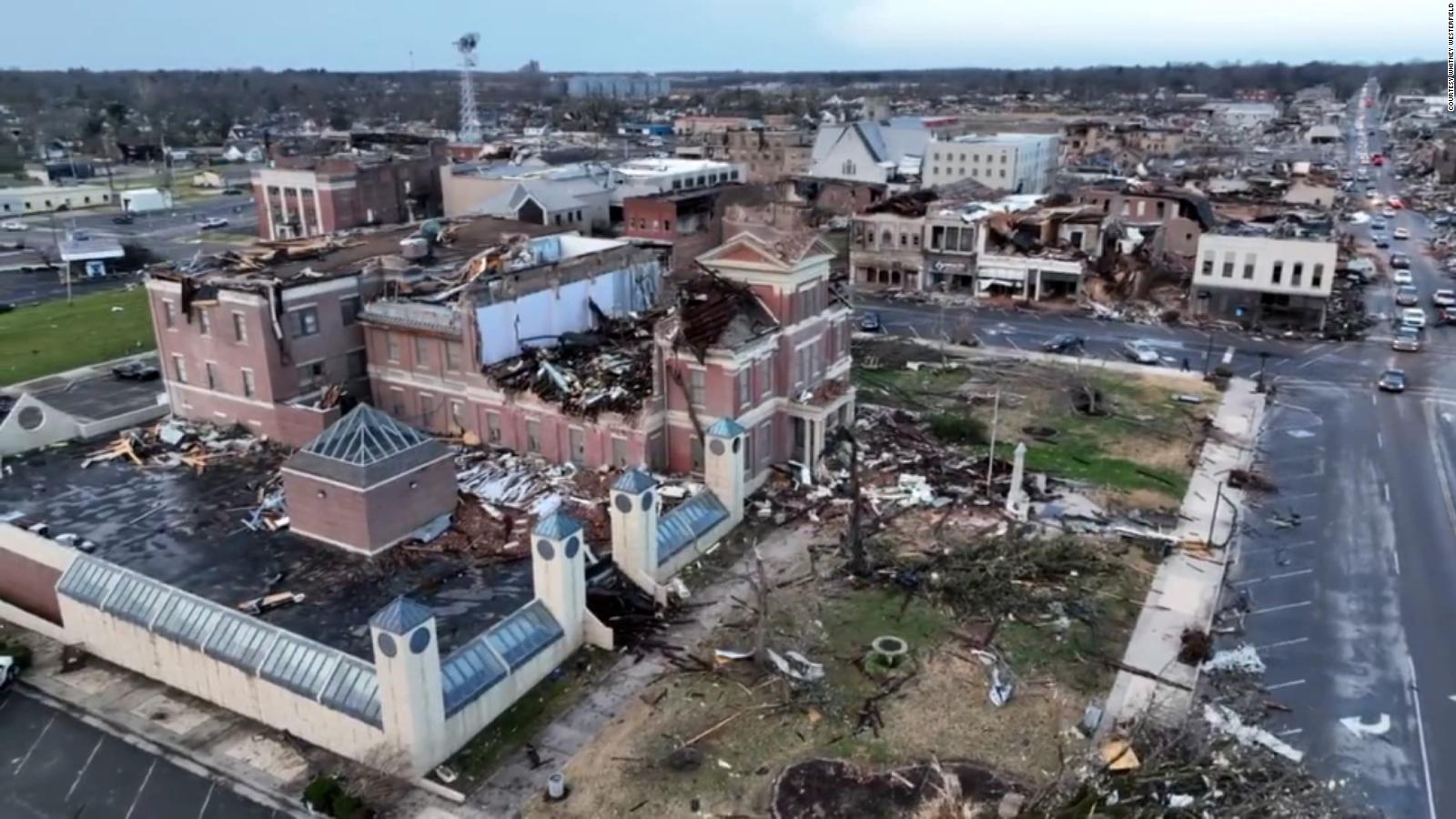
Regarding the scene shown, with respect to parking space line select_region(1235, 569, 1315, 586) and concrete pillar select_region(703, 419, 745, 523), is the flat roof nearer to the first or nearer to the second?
concrete pillar select_region(703, 419, 745, 523)

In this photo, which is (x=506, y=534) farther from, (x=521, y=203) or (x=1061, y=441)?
(x=521, y=203)

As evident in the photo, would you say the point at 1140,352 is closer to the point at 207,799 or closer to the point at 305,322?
the point at 305,322

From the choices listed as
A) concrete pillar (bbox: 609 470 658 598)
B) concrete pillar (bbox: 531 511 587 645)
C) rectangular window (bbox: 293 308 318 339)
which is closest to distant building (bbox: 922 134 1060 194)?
rectangular window (bbox: 293 308 318 339)

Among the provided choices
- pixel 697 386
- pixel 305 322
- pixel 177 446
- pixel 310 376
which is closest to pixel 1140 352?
pixel 697 386

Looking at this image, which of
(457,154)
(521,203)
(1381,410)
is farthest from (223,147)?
(1381,410)

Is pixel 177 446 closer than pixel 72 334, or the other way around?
pixel 177 446

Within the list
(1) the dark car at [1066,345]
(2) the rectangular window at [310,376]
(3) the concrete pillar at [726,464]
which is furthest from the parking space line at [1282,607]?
(2) the rectangular window at [310,376]

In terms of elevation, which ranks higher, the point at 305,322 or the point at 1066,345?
the point at 305,322

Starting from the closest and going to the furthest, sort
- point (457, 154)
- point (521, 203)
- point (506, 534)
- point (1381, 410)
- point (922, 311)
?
point (506, 534), point (1381, 410), point (922, 311), point (521, 203), point (457, 154)
